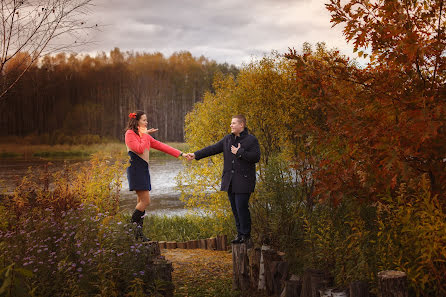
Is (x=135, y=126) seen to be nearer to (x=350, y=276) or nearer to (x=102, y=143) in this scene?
(x=350, y=276)

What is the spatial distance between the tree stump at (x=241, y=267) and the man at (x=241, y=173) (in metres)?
0.35

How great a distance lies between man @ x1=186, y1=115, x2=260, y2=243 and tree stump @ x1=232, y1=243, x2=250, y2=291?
1.14 feet

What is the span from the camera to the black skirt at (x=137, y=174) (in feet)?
18.2

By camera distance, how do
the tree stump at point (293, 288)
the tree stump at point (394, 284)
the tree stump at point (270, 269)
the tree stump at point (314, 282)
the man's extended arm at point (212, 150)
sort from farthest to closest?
the man's extended arm at point (212, 150) < the tree stump at point (270, 269) < the tree stump at point (293, 288) < the tree stump at point (314, 282) < the tree stump at point (394, 284)

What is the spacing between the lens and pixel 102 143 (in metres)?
33.9

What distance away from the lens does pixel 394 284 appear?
281 centimetres

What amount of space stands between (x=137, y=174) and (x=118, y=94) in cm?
3729

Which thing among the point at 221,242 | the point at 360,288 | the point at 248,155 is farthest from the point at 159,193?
the point at 360,288

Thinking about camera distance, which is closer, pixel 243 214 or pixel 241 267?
pixel 241 267

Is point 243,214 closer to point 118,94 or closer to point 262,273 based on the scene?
point 262,273

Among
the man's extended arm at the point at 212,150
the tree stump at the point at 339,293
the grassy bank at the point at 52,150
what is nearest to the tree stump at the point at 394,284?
the tree stump at the point at 339,293

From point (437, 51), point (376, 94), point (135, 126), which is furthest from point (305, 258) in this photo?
point (135, 126)

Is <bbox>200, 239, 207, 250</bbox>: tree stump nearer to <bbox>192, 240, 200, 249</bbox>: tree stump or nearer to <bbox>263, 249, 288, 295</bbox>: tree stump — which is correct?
<bbox>192, 240, 200, 249</bbox>: tree stump

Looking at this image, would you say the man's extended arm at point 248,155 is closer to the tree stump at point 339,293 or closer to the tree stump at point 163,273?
the tree stump at point 163,273
